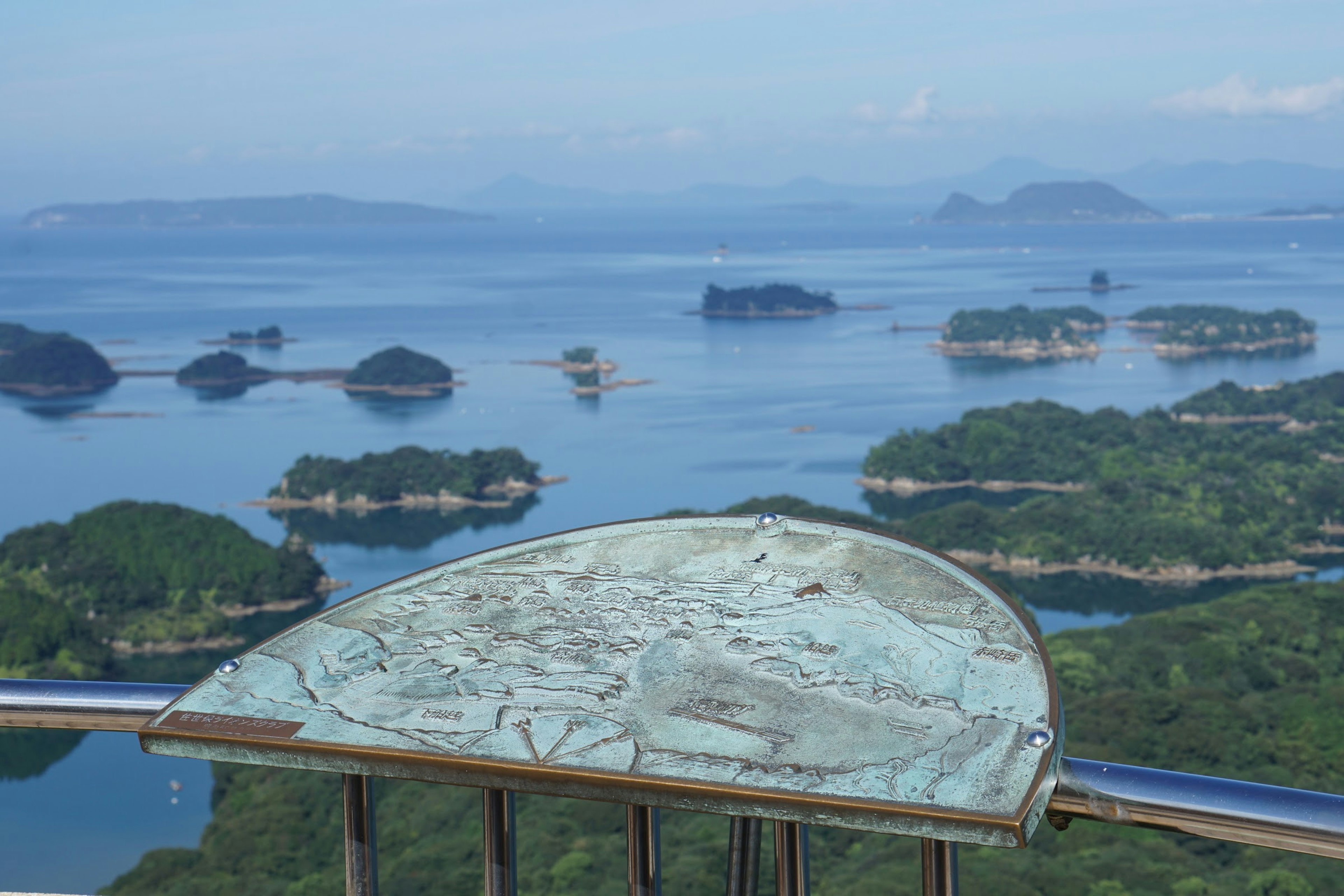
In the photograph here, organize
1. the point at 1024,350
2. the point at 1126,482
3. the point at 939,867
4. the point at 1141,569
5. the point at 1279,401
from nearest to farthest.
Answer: the point at 939,867, the point at 1141,569, the point at 1126,482, the point at 1279,401, the point at 1024,350

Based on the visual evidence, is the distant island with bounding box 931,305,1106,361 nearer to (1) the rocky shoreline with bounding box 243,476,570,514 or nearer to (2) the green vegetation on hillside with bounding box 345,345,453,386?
(2) the green vegetation on hillside with bounding box 345,345,453,386

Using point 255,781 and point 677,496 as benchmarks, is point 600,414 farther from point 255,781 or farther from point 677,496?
point 255,781

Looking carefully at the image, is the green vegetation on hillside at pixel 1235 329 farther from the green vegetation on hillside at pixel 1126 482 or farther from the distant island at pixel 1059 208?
the distant island at pixel 1059 208

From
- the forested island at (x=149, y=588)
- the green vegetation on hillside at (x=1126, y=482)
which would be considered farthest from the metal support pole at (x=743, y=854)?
the forested island at (x=149, y=588)

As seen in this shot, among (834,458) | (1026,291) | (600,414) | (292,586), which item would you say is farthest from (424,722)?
(1026,291)

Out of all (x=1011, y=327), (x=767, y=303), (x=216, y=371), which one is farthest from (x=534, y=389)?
(x=767, y=303)

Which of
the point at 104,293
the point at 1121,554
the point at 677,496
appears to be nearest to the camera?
the point at 1121,554

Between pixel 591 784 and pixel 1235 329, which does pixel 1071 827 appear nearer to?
pixel 591 784
